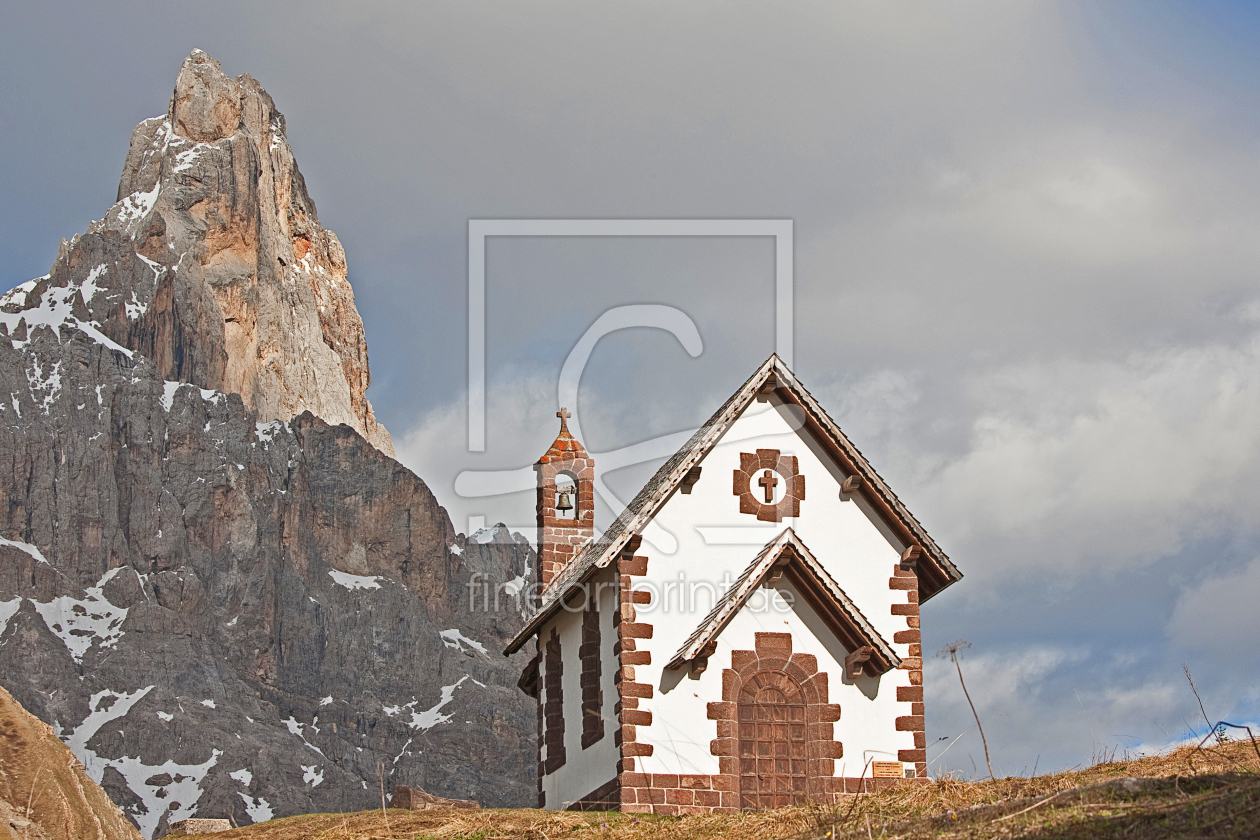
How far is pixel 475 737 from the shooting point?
199 metres

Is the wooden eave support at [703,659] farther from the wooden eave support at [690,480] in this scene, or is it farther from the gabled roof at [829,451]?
the wooden eave support at [690,480]

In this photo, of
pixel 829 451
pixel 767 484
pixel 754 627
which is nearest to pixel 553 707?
pixel 754 627

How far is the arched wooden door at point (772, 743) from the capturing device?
890 inches

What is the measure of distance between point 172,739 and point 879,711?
576 feet

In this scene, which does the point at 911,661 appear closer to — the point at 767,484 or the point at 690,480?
the point at 767,484

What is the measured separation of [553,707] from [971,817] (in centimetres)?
1598

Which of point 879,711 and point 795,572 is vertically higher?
point 795,572

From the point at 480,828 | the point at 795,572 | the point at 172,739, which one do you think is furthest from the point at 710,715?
the point at 172,739

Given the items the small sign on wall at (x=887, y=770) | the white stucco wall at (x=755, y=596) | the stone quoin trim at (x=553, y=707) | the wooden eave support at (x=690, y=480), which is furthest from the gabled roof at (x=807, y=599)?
the stone quoin trim at (x=553, y=707)

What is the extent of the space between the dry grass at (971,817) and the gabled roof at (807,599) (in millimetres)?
3924

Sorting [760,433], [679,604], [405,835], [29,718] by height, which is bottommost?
[405,835]

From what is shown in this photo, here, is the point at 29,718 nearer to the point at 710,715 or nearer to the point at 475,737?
the point at 710,715

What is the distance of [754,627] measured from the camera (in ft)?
76.7

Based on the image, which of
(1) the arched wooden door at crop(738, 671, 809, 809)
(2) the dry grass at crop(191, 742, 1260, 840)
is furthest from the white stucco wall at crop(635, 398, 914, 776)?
(2) the dry grass at crop(191, 742, 1260, 840)
